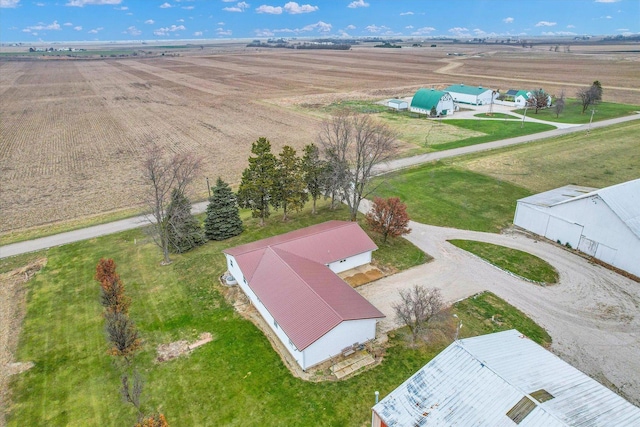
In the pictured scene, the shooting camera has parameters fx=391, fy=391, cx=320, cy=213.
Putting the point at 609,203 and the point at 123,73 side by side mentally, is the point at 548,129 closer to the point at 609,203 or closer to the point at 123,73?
the point at 609,203

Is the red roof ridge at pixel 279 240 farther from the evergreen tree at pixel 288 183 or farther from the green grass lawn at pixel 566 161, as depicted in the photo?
the green grass lawn at pixel 566 161

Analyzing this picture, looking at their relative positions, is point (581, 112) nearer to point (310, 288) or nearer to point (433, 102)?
point (433, 102)

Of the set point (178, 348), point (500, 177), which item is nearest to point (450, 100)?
point (500, 177)

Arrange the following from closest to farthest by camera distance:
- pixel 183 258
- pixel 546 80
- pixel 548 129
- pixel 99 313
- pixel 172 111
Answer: pixel 99 313 → pixel 183 258 → pixel 548 129 → pixel 172 111 → pixel 546 80

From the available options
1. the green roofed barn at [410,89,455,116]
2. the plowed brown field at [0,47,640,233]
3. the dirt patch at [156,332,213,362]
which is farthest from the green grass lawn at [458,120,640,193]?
the dirt patch at [156,332,213,362]

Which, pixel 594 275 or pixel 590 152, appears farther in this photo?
pixel 590 152

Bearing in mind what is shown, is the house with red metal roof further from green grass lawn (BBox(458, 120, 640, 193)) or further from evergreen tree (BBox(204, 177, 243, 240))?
green grass lawn (BBox(458, 120, 640, 193))

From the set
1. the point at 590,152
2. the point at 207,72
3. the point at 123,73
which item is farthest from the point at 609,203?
the point at 123,73

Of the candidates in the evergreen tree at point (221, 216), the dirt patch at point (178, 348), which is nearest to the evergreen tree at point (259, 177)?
the evergreen tree at point (221, 216)
